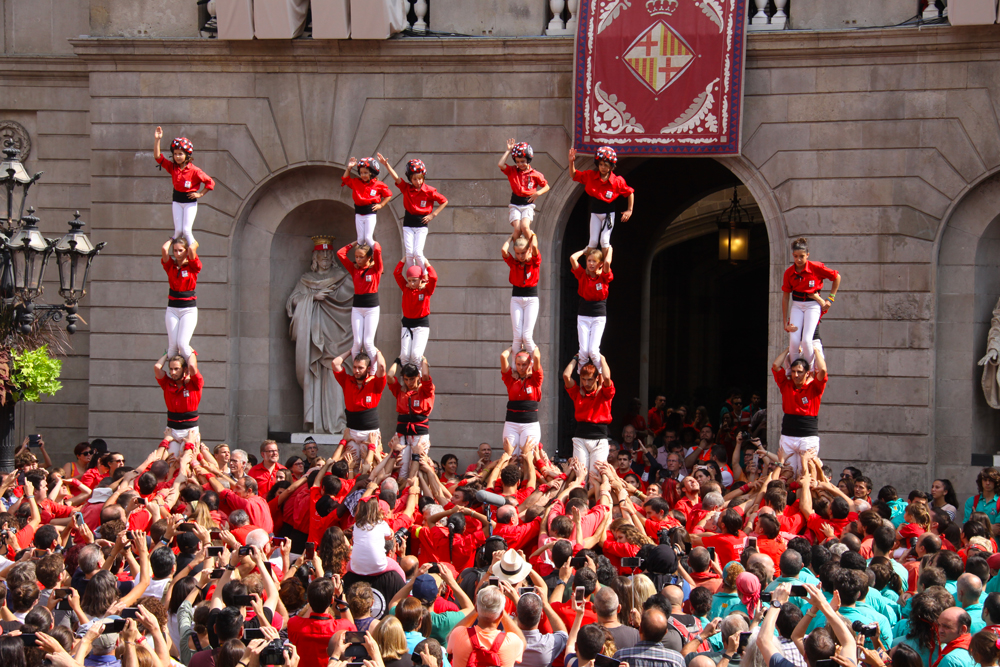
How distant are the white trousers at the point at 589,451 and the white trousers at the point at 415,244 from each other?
2621mm

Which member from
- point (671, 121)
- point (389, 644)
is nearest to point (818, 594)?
point (389, 644)

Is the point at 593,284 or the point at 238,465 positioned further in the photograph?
the point at 593,284

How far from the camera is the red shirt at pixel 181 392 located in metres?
12.8

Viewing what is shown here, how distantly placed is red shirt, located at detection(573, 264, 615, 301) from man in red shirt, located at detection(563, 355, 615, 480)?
0.67 metres

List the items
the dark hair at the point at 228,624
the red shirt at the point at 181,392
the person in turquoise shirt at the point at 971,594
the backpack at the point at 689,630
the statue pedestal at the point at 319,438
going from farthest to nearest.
Result: the statue pedestal at the point at 319,438 → the red shirt at the point at 181,392 → the person in turquoise shirt at the point at 971,594 → the backpack at the point at 689,630 → the dark hair at the point at 228,624

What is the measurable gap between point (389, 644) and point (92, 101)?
12083mm

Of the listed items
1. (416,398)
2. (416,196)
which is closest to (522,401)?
(416,398)

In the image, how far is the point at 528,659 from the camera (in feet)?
19.8

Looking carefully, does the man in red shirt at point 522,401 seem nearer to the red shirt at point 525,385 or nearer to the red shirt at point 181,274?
the red shirt at point 525,385

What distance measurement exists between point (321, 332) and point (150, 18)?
16.3ft

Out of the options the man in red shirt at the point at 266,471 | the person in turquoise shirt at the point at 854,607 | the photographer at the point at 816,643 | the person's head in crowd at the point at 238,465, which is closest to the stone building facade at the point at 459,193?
the man in red shirt at the point at 266,471

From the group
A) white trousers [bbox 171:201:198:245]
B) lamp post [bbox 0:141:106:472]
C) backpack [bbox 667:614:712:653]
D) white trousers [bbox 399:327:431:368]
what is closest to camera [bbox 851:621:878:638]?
backpack [bbox 667:614:712:653]

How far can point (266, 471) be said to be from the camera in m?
11.8

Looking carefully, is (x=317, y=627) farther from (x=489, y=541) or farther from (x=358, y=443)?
(x=358, y=443)
